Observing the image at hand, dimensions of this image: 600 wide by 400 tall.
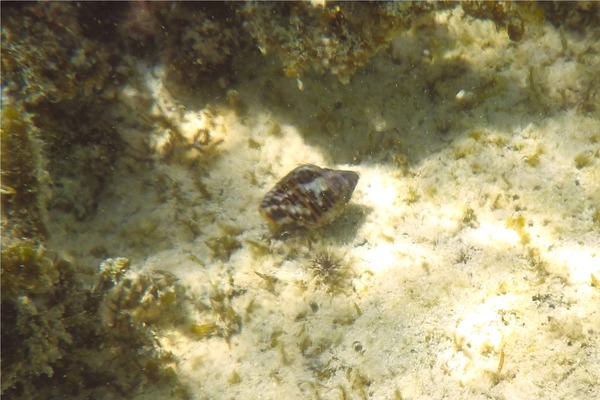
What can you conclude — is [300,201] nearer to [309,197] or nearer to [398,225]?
[309,197]

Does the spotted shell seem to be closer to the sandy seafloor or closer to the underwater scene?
the underwater scene

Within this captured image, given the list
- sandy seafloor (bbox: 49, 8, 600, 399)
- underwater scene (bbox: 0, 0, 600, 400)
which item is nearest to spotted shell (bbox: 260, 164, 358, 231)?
underwater scene (bbox: 0, 0, 600, 400)

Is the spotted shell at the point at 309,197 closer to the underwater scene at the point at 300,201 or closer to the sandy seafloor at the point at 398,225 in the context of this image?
the underwater scene at the point at 300,201

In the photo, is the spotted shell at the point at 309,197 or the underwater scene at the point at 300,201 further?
the spotted shell at the point at 309,197

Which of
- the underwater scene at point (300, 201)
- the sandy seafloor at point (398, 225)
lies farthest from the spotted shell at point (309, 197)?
the sandy seafloor at point (398, 225)
